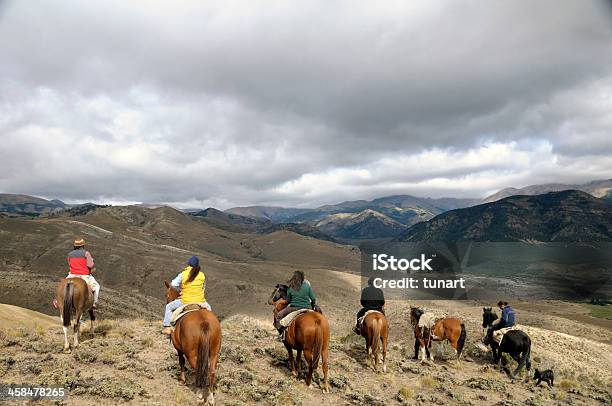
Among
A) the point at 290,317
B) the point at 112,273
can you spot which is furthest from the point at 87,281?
the point at 112,273

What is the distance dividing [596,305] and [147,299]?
123215mm

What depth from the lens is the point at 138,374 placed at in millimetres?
10047

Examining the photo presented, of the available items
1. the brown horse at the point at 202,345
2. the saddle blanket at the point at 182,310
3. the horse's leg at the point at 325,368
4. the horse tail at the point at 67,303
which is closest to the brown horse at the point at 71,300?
the horse tail at the point at 67,303

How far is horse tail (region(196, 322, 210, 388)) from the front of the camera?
8.39 meters

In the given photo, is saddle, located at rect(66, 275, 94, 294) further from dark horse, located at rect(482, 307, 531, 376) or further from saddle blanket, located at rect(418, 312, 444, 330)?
dark horse, located at rect(482, 307, 531, 376)

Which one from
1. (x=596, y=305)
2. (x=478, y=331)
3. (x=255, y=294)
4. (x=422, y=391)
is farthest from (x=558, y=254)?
(x=422, y=391)

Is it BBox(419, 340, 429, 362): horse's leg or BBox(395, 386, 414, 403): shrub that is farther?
BBox(419, 340, 429, 362): horse's leg

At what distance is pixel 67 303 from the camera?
37.7 feet

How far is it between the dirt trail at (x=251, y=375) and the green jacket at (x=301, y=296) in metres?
2.25

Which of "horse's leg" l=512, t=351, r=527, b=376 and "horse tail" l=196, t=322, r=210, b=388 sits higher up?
"horse tail" l=196, t=322, r=210, b=388

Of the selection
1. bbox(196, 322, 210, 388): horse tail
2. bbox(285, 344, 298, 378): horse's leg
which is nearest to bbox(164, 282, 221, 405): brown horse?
bbox(196, 322, 210, 388): horse tail

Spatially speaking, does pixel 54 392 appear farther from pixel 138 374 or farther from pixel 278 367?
pixel 278 367

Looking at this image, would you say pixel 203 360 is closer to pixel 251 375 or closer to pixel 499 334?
pixel 251 375

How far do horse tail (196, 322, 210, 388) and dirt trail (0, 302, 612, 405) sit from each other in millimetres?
913
